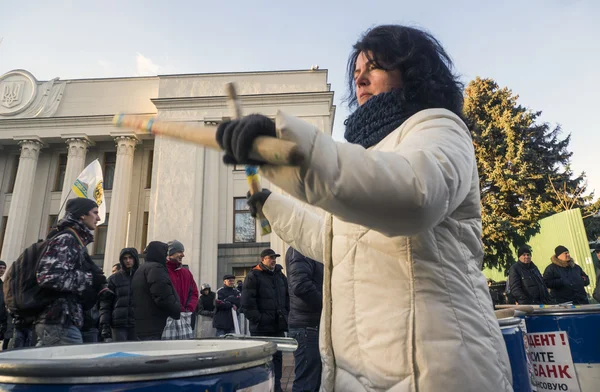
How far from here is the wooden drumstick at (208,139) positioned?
2.42 ft

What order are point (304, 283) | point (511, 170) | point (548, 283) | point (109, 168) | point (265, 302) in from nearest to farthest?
point (304, 283) → point (265, 302) → point (548, 283) → point (511, 170) → point (109, 168)

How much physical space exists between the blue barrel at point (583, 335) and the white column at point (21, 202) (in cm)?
2406

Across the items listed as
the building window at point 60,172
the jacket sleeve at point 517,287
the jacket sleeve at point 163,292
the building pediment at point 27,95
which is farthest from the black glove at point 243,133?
the building pediment at point 27,95

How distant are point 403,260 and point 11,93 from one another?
29377 mm

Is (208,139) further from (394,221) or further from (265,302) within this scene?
(265,302)

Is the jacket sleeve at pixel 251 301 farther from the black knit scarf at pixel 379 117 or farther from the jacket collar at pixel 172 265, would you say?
the black knit scarf at pixel 379 117

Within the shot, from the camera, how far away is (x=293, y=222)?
1.70m

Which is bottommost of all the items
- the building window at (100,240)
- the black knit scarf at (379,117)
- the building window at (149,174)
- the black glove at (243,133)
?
the black glove at (243,133)

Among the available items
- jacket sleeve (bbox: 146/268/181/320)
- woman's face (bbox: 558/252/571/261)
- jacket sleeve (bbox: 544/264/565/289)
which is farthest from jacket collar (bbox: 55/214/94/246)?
woman's face (bbox: 558/252/571/261)

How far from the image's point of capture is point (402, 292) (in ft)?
3.52

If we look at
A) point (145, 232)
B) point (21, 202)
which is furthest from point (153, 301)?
point (21, 202)

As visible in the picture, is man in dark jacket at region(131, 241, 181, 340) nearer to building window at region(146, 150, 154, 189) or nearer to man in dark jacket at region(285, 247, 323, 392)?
man in dark jacket at region(285, 247, 323, 392)

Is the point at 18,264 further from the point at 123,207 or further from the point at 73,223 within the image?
the point at 123,207

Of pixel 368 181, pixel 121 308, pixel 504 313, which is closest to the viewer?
pixel 368 181
